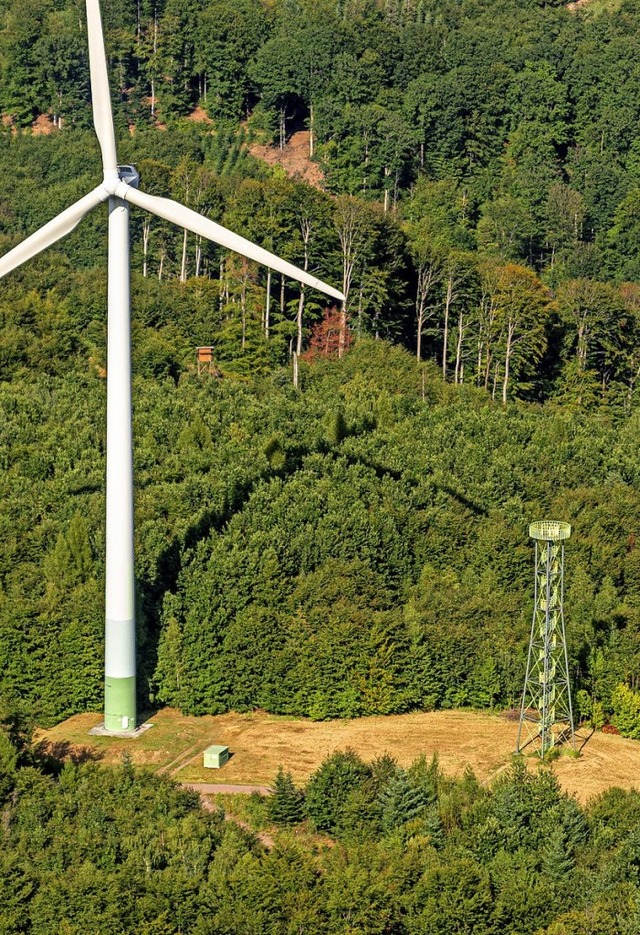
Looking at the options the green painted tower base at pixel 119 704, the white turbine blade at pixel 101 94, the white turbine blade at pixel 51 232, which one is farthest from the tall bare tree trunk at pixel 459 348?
the white turbine blade at pixel 101 94

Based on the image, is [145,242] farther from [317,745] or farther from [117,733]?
[317,745]

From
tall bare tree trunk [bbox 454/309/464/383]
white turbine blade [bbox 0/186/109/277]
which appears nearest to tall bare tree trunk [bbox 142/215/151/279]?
tall bare tree trunk [bbox 454/309/464/383]

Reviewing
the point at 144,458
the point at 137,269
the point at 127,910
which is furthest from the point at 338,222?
the point at 127,910

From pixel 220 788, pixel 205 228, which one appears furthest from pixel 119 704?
pixel 205 228

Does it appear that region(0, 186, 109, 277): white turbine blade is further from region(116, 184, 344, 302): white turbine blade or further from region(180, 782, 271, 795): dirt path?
region(180, 782, 271, 795): dirt path

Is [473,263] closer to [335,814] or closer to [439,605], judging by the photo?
[439,605]

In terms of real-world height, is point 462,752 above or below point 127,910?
below
